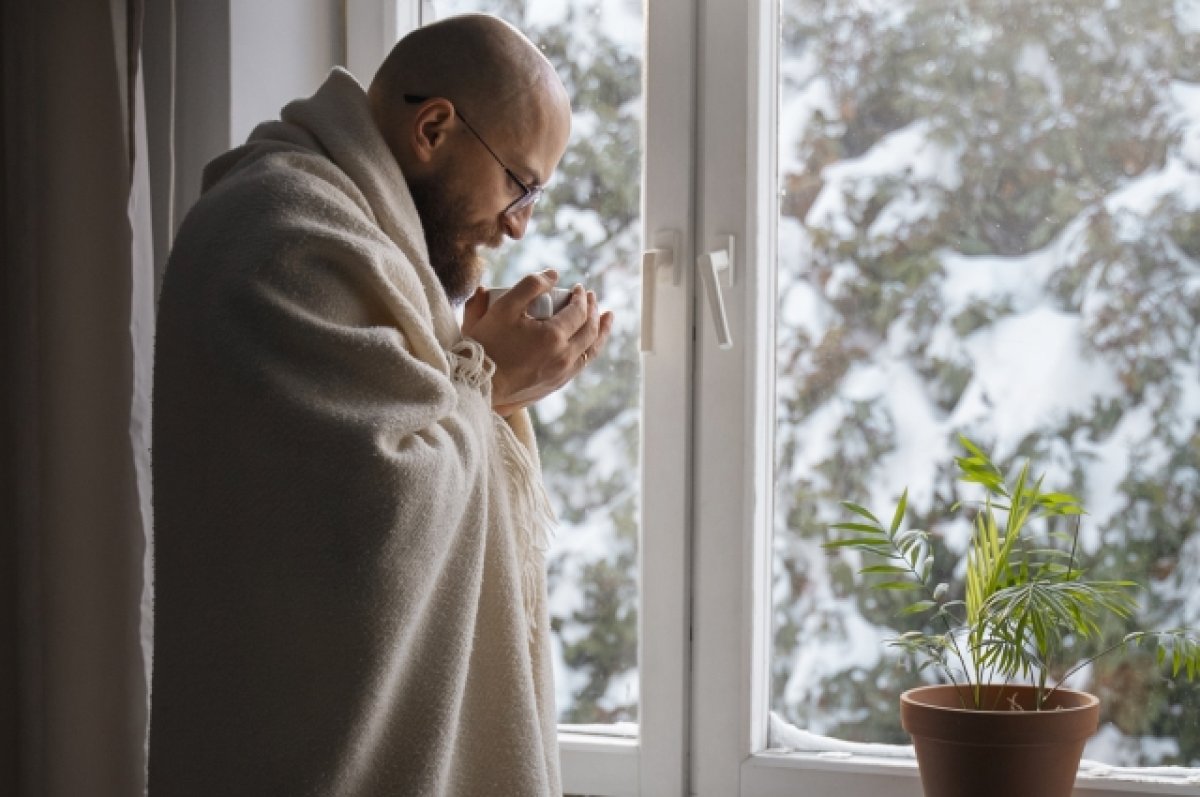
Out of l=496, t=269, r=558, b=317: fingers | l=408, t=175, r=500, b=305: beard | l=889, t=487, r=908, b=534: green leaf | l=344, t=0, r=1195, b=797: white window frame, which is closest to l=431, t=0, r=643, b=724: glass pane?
l=344, t=0, r=1195, b=797: white window frame

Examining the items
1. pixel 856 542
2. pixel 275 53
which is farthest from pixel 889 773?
pixel 275 53

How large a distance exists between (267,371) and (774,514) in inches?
35.7

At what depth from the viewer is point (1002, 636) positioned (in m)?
1.50

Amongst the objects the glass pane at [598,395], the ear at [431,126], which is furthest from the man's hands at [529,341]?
the glass pane at [598,395]

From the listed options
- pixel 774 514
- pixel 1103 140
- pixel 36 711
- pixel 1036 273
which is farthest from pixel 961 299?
Result: pixel 36 711

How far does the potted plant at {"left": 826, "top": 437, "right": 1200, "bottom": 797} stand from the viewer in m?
1.45

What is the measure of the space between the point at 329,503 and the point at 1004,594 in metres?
0.80

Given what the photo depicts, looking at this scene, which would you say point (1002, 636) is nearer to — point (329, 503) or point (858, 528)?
point (858, 528)

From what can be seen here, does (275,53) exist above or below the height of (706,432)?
above

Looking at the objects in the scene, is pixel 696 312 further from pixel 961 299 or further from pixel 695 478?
pixel 961 299

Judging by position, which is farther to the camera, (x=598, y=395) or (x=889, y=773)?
(x=598, y=395)

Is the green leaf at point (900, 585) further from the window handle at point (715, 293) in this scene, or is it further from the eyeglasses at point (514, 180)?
the eyeglasses at point (514, 180)

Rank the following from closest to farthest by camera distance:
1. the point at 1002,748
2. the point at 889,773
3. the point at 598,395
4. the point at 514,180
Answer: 1. the point at 514,180
2. the point at 1002,748
3. the point at 889,773
4. the point at 598,395

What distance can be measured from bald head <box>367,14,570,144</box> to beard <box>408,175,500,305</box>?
7cm
